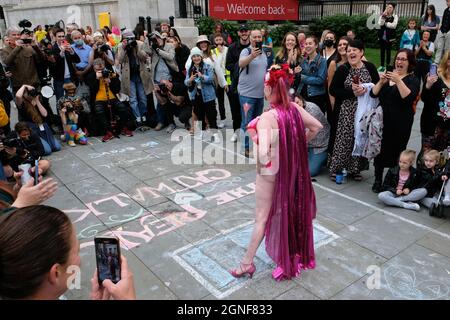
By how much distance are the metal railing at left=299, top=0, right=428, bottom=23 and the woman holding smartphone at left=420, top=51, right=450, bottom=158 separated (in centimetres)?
1598

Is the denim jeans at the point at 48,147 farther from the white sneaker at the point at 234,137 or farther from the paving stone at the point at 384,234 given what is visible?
the paving stone at the point at 384,234

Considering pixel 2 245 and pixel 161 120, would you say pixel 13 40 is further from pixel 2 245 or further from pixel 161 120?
pixel 2 245

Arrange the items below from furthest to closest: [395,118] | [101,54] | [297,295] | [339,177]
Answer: [101,54] < [339,177] < [395,118] < [297,295]

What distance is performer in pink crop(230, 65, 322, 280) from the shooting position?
10.6ft

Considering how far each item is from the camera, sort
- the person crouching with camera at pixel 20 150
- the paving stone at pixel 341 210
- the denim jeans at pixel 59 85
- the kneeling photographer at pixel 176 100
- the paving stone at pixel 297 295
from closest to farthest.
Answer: the paving stone at pixel 297 295, the paving stone at pixel 341 210, the person crouching with camera at pixel 20 150, the kneeling photographer at pixel 176 100, the denim jeans at pixel 59 85

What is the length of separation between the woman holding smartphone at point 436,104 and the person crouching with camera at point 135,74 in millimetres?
5334

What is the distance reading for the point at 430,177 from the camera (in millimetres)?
4754


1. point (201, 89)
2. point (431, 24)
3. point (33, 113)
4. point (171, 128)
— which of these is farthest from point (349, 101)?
point (431, 24)

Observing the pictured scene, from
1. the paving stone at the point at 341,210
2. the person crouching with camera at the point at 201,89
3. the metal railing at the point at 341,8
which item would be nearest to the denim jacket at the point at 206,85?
the person crouching with camera at the point at 201,89

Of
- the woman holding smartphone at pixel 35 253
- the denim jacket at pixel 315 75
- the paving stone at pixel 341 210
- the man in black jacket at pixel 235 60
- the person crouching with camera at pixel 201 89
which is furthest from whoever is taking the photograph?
the person crouching with camera at pixel 201 89

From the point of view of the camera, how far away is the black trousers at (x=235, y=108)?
24.7 ft

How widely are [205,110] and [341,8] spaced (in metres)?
16.4

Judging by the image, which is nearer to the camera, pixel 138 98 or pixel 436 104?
pixel 436 104

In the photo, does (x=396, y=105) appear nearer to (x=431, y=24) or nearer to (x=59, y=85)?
(x=59, y=85)
